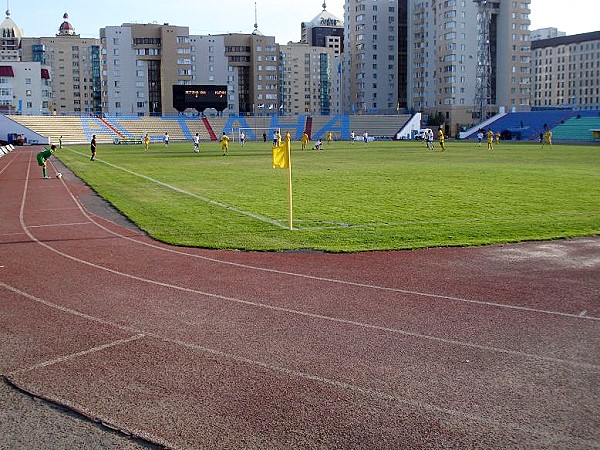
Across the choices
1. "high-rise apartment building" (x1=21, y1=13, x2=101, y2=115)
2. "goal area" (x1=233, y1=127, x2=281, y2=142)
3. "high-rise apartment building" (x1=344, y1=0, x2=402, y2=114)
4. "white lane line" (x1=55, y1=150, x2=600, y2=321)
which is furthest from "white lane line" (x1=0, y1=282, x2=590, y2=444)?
"high-rise apartment building" (x1=21, y1=13, x2=101, y2=115)

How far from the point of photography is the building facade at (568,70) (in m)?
162

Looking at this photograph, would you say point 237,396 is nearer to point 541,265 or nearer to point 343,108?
point 541,265

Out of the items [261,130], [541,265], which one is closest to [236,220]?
[541,265]

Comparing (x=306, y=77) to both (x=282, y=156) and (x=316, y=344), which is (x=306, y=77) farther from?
(x=316, y=344)

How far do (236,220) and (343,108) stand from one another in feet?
425

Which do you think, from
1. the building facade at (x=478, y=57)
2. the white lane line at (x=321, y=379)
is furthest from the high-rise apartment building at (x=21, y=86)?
the white lane line at (x=321, y=379)

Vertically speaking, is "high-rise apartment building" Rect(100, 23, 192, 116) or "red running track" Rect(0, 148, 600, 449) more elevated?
"high-rise apartment building" Rect(100, 23, 192, 116)

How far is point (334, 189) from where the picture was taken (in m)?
24.8

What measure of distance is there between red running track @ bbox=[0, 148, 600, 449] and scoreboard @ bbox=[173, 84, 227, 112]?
296 ft

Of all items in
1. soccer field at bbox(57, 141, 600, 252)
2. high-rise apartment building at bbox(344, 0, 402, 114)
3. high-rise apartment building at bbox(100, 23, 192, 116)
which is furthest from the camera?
high-rise apartment building at bbox(344, 0, 402, 114)

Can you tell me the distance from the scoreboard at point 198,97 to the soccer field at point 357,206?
6810 cm

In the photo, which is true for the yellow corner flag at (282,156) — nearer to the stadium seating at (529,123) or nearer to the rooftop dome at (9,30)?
the stadium seating at (529,123)

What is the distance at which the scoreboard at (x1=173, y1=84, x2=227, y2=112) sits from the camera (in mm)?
100188

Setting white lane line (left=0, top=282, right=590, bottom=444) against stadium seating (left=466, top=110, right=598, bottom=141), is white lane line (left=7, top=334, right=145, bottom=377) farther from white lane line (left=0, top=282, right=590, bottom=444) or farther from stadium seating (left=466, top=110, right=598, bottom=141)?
stadium seating (left=466, top=110, right=598, bottom=141)
